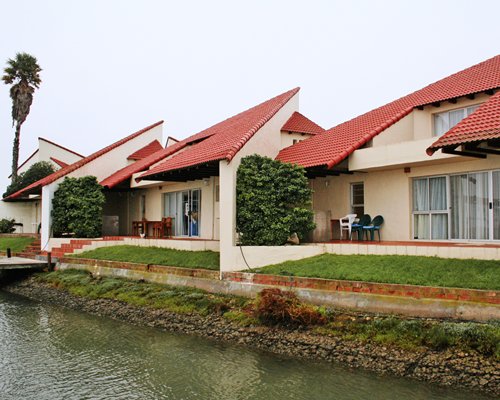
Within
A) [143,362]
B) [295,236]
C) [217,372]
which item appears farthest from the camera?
[295,236]

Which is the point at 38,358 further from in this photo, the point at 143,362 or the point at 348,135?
the point at 348,135

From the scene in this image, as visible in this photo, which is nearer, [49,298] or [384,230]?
[384,230]

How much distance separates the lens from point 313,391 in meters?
9.34

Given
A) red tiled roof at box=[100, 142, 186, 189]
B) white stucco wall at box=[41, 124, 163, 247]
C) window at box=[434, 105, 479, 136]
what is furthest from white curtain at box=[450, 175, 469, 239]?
white stucco wall at box=[41, 124, 163, 247]

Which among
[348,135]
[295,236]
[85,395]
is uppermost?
[348,135]

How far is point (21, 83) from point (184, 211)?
2528 cm

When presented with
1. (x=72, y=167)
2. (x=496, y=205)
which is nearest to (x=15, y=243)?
(x=72, y=167)

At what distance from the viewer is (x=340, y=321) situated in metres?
11.7

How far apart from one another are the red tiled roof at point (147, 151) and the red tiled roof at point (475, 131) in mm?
22265

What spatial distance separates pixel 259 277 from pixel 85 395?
6.19 meters

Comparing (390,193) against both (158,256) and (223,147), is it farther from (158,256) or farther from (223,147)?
(158,256)

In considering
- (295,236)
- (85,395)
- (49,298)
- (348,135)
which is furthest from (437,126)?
(49,298)

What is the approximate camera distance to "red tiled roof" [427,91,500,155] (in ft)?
38.9

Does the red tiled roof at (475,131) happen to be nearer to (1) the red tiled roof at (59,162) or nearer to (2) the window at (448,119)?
(2) the window at (448,119)
